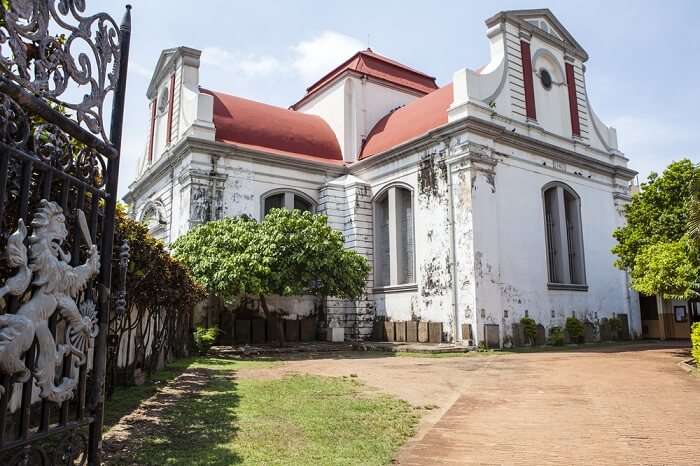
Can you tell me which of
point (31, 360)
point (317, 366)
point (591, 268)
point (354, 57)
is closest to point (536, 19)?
point (354, 57)

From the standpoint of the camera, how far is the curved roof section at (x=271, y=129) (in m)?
20.6

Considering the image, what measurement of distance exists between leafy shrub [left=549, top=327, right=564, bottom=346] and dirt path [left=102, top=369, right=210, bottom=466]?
44.1 ft

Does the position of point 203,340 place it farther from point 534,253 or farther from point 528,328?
point 534,253

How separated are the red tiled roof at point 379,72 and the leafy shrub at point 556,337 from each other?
12726mm

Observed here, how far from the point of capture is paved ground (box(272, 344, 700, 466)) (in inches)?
193

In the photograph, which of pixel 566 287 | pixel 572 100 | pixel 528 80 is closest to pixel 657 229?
pixel 566 287

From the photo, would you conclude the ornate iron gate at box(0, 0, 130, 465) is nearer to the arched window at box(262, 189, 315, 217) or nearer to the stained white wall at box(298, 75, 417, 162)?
the arched window at box(262, 189, 315, 217)

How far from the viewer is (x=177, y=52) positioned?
21531 mm

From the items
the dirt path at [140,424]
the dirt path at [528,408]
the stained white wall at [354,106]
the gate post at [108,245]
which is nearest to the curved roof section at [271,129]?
the stained white wall at [354,106]

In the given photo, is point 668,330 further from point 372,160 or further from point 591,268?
point 372,160

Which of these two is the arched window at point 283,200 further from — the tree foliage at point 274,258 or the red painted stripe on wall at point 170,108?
the red painted stripe on wall at point 170,108

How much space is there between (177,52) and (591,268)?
1849 centimetres

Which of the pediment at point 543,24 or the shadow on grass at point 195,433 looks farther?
the pediment at point 543,24

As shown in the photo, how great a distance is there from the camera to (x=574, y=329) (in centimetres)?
1942
